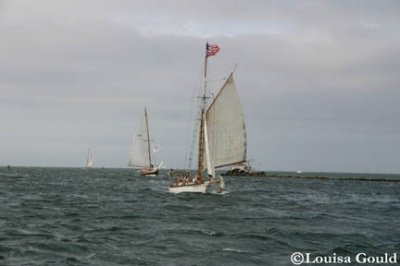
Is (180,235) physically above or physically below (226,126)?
below

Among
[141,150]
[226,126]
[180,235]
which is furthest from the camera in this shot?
[141,150]

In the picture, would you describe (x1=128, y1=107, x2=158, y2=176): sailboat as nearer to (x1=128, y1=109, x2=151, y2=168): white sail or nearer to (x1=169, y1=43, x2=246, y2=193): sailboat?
(x1=128, y1=109, x2=151, y2=168): white sail

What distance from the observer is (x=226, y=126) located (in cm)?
6253

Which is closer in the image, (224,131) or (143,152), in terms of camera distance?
(224,131)

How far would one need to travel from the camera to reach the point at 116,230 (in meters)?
31.1

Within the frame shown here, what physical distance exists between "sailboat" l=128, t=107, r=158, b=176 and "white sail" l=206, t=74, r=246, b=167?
8040 centimetres

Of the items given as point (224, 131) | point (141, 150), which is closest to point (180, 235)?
point (224, 131)

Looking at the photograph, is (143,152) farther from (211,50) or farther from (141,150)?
(211,50)

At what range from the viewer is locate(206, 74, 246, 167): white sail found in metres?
62.3

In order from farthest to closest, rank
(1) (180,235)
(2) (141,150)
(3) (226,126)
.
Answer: (2) (141,150) → (3) (226,126) → (1) (180,235)

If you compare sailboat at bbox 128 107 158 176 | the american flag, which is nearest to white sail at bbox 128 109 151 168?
sailboat at bbox 128 107 158 176

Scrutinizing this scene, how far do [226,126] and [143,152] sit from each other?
8679cm

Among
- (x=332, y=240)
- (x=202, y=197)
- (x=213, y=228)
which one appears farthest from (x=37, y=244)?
(x=202, y=197)

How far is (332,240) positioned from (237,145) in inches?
1336
